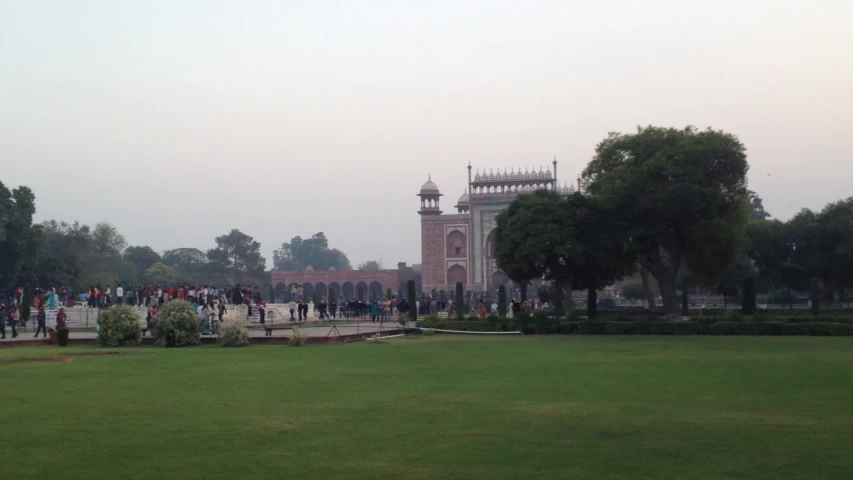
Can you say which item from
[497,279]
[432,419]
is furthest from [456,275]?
[432,419]

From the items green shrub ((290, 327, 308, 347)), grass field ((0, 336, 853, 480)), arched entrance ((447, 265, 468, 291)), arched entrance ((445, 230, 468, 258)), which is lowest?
grass field ((0, 336, 853, 480))

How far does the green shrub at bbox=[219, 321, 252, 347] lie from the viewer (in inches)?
759

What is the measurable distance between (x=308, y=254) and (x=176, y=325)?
335ft

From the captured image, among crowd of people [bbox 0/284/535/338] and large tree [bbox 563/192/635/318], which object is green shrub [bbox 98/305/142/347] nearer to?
crowd of people [bbox 0/284/535/338]

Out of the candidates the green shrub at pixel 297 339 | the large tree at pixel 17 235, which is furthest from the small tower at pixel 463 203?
the green shrub at pixel 297 339

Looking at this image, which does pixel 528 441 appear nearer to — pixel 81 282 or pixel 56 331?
pixel 56 331

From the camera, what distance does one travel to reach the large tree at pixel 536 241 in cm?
2633

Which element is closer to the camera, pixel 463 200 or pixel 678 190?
pixel 678 190

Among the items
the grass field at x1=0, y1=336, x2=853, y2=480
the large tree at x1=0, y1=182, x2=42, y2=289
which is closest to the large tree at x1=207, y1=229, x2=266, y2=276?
the large tree at x1=0, y1=182, x2=42, y2=289

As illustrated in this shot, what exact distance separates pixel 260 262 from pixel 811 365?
6372cm

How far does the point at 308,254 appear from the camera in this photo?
121000 millimetres

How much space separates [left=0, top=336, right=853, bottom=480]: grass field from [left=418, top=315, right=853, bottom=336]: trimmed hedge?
29.8ft

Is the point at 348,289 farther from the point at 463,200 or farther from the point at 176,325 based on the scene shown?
the point at 176,325

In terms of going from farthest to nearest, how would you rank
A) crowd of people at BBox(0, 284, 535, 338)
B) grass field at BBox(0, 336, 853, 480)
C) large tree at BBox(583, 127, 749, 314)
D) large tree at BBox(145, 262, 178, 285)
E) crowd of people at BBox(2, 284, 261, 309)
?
large tree at BBox(145, 262, 178, 285)
crowd of people at BBox(2, 284, 261, 309)
large tree at BBox(583, 127, 749, 314)
crowd of people at BBox(0, 284, 535, 338)
grass field at BBox(0, 336, 853, 480)
